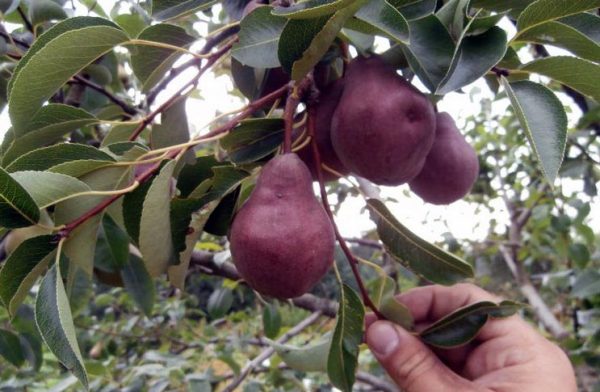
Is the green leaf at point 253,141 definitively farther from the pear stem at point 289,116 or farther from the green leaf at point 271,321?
the green leaf at point 271,321

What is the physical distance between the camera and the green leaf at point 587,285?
1.60 meters

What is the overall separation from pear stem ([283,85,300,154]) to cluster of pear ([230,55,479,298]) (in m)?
0.02

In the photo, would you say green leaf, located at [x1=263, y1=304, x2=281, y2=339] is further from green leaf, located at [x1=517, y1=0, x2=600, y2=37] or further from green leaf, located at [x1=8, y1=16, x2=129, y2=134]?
green leaf, located at [x1=517, y1=0, x2=600, y2=37]

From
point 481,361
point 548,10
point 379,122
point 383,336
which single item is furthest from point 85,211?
point 481,361

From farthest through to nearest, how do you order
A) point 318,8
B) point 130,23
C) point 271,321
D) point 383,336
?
point 271,321 → point 130,23 → point 383,336 → point 318,8

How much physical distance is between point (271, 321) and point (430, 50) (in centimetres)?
136

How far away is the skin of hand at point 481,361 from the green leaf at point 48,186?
528 millimetres

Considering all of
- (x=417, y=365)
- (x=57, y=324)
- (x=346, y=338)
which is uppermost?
(x=57, y=324)

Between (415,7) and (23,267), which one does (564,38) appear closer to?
(415,7)

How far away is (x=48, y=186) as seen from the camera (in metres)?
0.69

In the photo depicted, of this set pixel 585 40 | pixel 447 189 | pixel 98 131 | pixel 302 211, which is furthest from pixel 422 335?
pixel 98 131

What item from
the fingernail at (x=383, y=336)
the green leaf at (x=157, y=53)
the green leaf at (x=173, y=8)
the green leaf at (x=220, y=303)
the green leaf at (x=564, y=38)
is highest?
the green leaf at (x=564, y=38)

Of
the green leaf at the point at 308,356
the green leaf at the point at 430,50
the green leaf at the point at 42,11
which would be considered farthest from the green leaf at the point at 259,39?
the green leaf at the point at 42,11

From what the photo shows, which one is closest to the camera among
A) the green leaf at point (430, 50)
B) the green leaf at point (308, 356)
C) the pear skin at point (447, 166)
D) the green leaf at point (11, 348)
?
the green leaf at point (430, 50)
